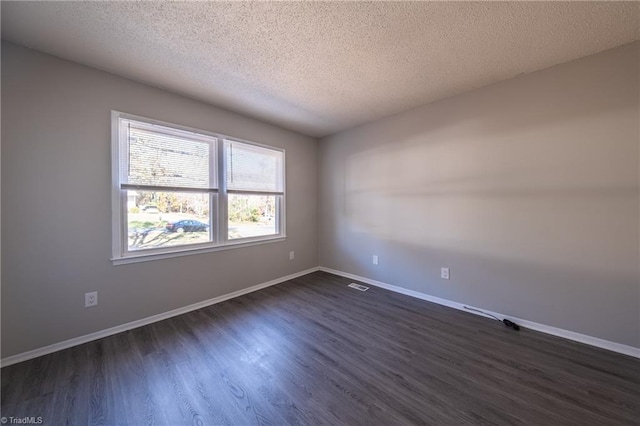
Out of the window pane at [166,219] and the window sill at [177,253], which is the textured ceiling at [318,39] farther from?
the window sill at [177,253]

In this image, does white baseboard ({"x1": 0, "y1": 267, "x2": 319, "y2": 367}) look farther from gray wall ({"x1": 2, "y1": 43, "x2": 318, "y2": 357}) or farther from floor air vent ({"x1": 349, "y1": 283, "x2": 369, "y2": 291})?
floor air vent ({"x1": 349, "y1": 283, "x2": 369, "y2": 291})

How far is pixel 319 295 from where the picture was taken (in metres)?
2.93

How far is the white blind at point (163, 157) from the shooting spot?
7.02 feet

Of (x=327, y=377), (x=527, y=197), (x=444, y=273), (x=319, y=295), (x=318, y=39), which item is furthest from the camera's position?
(x=319, y=295)

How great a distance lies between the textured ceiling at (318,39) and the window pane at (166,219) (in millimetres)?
1158

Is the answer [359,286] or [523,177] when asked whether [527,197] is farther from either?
[359,286]

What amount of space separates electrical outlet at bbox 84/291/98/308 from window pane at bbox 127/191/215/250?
464 millimetres

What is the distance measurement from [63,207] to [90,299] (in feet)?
2.70

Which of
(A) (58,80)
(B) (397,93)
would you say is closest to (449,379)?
(B) (397,93)

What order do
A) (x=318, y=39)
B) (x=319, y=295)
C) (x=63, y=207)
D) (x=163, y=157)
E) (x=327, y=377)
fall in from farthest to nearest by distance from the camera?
1. (x=319, y=295)
2. (x=163, y=157)
3. (x=63, y=207)
4. (x=318, y=39)
5. (x=327, y=377)

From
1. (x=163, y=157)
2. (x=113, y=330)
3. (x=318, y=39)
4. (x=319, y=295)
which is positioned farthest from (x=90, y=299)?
(x=318, y=39)

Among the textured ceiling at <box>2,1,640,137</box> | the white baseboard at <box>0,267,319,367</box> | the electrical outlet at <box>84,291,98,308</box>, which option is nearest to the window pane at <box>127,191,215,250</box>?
the electrical outlet at <box>84,291,98,308</box>

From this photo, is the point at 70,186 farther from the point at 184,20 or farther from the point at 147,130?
the point at 184,20

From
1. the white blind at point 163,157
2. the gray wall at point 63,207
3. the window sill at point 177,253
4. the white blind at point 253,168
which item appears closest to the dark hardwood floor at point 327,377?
the gray wall at point 63,207
